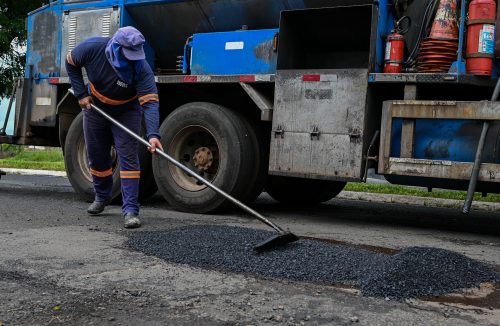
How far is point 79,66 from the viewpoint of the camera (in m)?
5.29

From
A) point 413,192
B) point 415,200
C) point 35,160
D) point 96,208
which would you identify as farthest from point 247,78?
point 35,160

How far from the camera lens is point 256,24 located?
20.1 feet

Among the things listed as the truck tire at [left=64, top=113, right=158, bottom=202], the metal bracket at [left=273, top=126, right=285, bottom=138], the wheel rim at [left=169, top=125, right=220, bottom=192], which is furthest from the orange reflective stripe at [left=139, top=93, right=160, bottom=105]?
the truck tire at [left=64, top=113, right=158, bottom=202]

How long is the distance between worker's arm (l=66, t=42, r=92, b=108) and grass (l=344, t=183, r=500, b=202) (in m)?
4.67

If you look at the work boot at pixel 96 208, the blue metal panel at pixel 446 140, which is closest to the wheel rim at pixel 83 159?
the work boot at pixel 96 208

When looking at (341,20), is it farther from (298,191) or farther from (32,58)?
(32,58)

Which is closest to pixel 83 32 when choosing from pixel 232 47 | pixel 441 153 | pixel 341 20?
pixel 232 47

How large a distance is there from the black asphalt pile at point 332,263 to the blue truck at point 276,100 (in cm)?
130

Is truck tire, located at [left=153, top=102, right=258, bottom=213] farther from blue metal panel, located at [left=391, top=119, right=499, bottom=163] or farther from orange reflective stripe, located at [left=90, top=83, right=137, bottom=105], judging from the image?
blue metal panel, located at [left=391, top=119, right=499, bottom=163]

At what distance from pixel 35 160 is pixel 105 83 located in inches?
474

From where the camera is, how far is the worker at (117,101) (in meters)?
4.88

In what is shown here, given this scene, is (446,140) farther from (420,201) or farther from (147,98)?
(420,201)

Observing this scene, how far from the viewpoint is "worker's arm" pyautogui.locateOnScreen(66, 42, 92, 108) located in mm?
5211

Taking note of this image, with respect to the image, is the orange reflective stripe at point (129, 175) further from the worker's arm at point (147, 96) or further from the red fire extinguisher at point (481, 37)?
the red fire extinguisher at point (481, 37)
